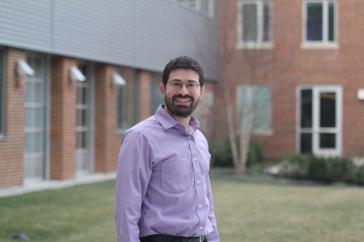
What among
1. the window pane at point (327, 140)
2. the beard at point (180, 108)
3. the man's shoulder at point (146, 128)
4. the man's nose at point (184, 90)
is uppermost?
the man's nose at point (184, 90)

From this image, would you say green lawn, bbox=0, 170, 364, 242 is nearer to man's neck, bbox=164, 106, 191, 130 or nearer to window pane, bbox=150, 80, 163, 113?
man's neck, bbox=164, 106, 191, 130

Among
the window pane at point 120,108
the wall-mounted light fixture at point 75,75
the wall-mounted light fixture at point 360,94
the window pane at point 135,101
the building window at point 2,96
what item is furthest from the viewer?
the wall-mounted light fixture at point 360,94

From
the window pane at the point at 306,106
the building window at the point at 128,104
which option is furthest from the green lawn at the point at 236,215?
the window pane at the point at 306,106

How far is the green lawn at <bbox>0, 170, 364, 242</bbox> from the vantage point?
1065 cm

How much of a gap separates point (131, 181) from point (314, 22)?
85.5 ft

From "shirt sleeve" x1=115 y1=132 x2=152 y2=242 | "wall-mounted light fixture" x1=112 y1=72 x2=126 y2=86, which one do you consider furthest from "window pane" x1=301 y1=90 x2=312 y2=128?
"shirt sleeve" x1=115 y1=132 x2=152 y2=242

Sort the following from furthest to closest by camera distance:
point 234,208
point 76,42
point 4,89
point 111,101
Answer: point 111,101 < point 76,42 < point 4,89 < point 234,208

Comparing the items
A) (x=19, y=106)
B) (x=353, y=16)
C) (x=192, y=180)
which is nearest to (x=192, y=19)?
(x=353, y=16)

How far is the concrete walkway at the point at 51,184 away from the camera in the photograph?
15.5 m

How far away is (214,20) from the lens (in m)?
28.5

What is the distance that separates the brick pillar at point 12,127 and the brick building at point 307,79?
12.9 m

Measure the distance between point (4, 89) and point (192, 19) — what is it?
11.3 m

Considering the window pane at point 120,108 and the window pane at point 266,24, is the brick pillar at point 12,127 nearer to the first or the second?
the window pane at point 120,108

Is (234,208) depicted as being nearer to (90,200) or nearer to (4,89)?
(90,200)
